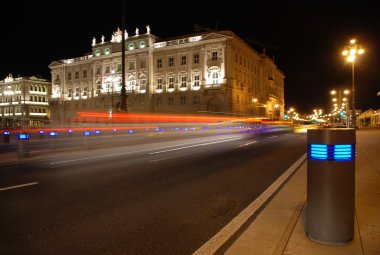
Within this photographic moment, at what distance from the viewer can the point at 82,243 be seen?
4.57 meters

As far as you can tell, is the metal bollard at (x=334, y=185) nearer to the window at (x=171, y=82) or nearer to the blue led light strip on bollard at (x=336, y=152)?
the blue led light strip on bollard at (x=336, y=152)

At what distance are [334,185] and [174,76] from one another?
7554 cm

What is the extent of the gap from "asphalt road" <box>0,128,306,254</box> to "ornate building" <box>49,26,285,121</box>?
5828 centimetres

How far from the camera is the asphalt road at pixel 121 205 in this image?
461 centimetres

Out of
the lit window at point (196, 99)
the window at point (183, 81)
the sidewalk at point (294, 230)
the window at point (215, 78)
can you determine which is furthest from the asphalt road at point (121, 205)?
the window at point (183, 81)

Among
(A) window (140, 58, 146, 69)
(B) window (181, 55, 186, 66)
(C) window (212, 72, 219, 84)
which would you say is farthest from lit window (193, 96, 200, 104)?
(A) window (140, 58, 146, 69)

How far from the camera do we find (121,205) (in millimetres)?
6527

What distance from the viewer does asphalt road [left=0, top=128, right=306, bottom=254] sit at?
15.1 feet

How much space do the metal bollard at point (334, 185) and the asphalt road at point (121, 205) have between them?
5.30 feet

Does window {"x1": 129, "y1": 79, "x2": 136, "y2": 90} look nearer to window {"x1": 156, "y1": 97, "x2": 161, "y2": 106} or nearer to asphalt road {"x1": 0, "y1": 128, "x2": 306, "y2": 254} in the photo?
window {"x1": 156, "y1": 97, "x2": 161, "y2": 106}

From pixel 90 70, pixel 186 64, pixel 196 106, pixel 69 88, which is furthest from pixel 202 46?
pixel 69 88

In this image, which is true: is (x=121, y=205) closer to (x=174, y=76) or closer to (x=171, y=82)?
(x=174, y=76)

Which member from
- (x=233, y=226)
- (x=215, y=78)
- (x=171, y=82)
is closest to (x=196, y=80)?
(x=215, y=78)

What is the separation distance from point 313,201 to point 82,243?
10.1ft
